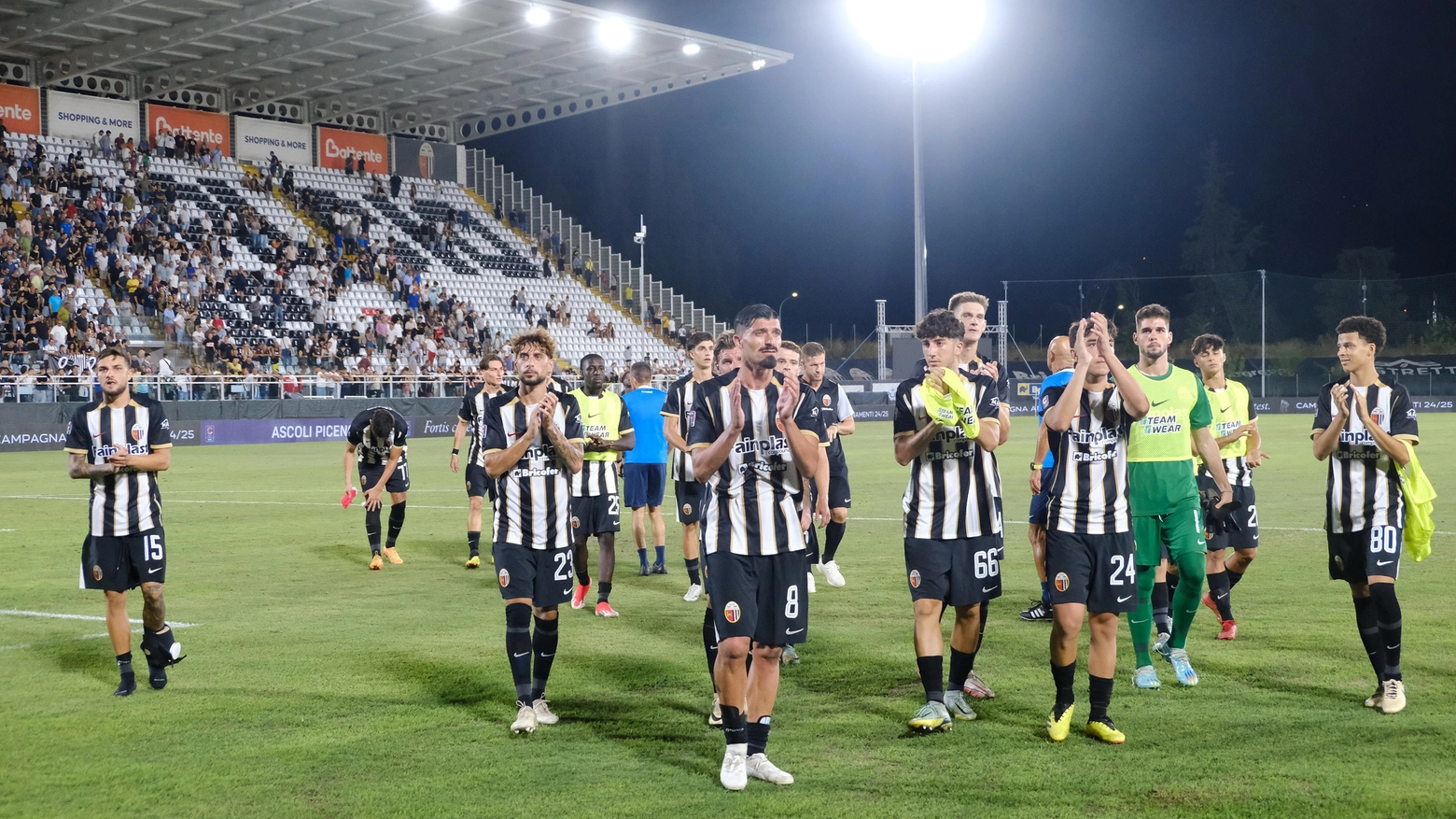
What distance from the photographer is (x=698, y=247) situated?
300ft

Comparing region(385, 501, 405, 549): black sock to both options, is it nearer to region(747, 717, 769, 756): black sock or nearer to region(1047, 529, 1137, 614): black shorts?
region(747, 717, 769, 756): black sock

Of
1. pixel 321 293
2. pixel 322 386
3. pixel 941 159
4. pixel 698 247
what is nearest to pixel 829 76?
pixel 941 159

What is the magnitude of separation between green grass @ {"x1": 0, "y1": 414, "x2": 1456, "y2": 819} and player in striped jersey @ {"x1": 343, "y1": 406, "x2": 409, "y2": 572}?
0.89m

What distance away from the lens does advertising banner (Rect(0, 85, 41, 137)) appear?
39688mm

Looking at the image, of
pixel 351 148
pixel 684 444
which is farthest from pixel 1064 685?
pixel 351 148

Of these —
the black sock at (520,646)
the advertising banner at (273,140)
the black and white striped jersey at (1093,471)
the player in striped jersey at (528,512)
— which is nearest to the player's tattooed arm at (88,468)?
the player in striped jersey at (528,512)

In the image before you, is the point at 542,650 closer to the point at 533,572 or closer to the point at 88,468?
the point at 533,572

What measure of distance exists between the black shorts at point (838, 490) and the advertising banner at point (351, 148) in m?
42.4

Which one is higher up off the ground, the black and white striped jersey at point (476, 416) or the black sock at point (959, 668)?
the black and white striped jersey at point (476, 416)

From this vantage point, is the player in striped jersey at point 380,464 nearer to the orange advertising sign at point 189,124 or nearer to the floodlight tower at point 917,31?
the floodlight tower at point 917,31

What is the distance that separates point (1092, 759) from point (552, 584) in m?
2.77

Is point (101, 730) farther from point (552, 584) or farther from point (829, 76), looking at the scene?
point (829, 76)

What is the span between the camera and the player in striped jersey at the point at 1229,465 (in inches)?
325

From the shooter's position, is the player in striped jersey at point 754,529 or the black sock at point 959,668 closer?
the player in striped jersey at point 754,529
